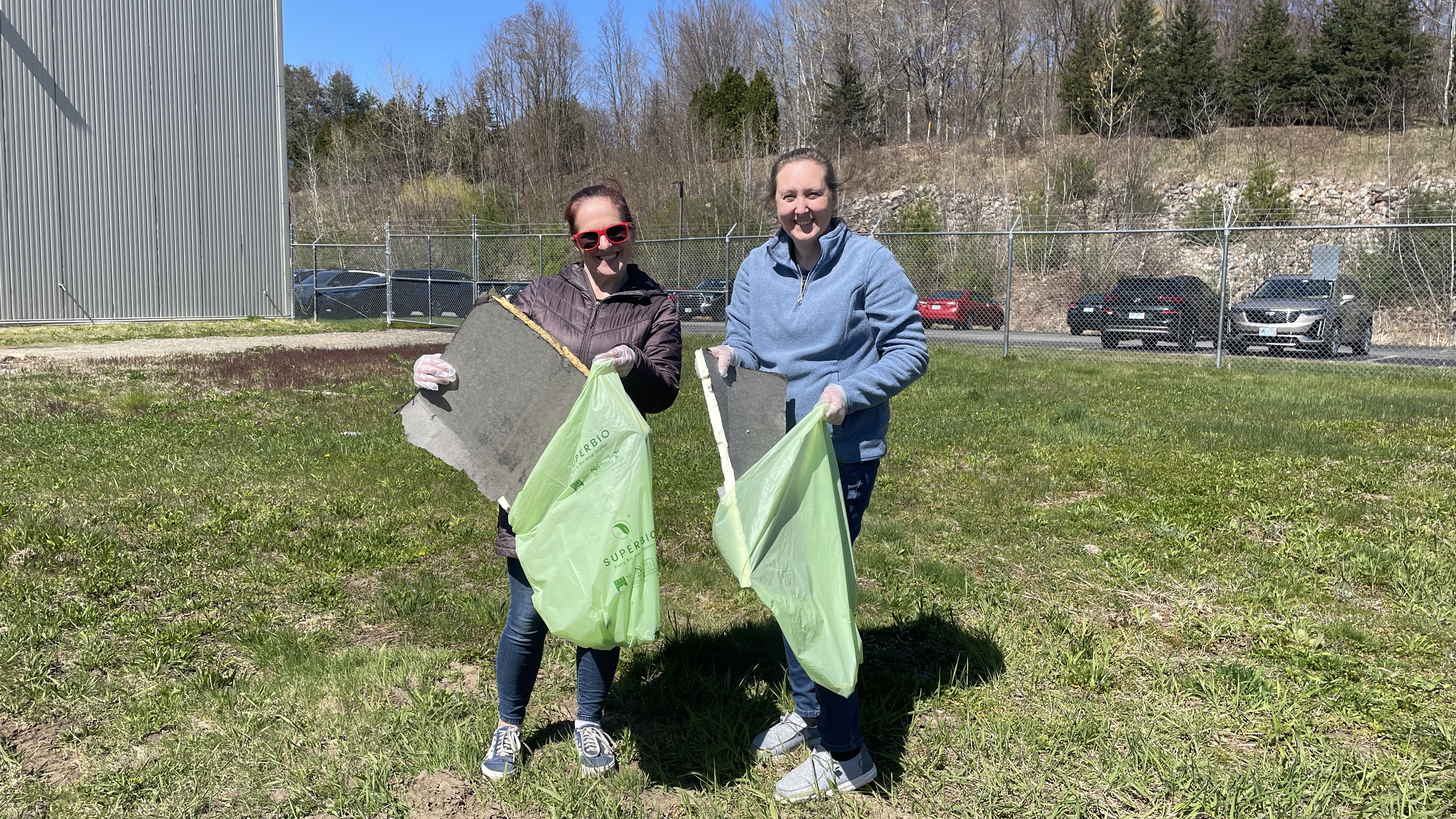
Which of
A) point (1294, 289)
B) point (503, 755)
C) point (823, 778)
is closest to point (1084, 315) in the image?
point (1294, 289)

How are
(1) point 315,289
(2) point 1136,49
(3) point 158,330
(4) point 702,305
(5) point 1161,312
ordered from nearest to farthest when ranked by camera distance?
(5) point 1161,312 → (3) point 158,330 → (4) point 702,305 → (1) point 315,289 → (2) point 1136,49

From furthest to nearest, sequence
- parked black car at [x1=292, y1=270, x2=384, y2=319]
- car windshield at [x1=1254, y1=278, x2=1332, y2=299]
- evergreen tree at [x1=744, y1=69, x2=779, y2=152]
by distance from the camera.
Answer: evergreen tree at [x1=744, y1=69, x2=779, y2=152] < parked black car at [x1=292, y1=270, x2=384, y2=319] < car windshield at [x1=1254, y1=278, x2=1332, y2=299]

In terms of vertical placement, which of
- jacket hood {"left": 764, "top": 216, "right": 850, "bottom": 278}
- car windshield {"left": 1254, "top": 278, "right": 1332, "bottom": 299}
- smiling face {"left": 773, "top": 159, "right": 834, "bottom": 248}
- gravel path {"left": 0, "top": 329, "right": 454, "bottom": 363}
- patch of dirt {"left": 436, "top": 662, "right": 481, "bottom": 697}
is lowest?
patch of dirt {"left": 436, "top": 662, "right": 481, "bottom": 697}

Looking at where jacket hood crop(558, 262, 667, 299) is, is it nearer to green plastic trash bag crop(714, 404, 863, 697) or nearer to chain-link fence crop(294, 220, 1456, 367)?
green plastic trash bag crop(714, 404, 863, 697)

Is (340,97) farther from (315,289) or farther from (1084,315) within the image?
(1084,315)

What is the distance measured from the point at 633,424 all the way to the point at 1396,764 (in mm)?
2454

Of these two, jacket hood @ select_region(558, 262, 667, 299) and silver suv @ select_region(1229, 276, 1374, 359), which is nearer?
jacket hood @ select_region(558, 262, 667, 299)

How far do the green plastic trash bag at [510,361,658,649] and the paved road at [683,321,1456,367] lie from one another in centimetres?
1437

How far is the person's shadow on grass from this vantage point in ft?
9.52

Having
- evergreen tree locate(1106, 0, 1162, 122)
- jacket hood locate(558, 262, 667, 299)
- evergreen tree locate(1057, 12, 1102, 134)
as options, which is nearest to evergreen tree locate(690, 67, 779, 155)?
evergreen tree locate(1057, 12, 1102, 134)

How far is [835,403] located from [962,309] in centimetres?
1891

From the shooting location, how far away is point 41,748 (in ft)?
9.53

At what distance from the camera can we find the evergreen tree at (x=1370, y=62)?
38.2 meters

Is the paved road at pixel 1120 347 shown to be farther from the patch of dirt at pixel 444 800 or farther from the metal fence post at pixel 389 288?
the patch of dirt at pixel 444 800
